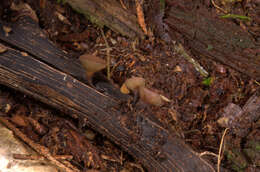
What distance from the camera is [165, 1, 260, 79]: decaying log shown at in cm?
232

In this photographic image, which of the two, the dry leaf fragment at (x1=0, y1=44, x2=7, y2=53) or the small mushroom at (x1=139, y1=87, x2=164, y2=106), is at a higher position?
the dry leaf fragment at (x1=0, y1=44, x2=7, y2=53)

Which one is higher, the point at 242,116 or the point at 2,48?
the point at 2,48

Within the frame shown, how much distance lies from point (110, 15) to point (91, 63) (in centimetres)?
60

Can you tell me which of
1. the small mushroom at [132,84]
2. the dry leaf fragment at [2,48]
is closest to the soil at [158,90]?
the small mushroom at [132,84]

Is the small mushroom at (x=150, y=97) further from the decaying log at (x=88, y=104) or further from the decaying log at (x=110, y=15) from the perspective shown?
the decaying log at (x=110, y=15)

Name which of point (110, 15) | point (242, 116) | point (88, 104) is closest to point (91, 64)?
point (88, 104)

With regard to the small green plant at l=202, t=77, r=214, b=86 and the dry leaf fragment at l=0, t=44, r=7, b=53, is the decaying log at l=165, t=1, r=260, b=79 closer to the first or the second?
the small green plant at l=202, t=77, r=214, b=86

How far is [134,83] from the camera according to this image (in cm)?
221

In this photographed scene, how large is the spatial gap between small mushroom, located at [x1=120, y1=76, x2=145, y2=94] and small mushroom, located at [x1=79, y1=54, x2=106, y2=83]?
295 millimetres

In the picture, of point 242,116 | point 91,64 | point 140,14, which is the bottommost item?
point 242,116

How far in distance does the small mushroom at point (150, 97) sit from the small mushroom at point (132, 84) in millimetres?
49

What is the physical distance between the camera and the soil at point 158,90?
6.84 ft

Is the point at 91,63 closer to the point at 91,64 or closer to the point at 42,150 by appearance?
the point at 91,64

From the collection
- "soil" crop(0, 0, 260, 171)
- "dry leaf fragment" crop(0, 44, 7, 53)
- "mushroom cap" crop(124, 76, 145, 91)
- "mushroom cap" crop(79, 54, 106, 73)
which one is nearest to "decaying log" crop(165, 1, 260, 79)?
"soil" crop(0, 0, 260, 171)
